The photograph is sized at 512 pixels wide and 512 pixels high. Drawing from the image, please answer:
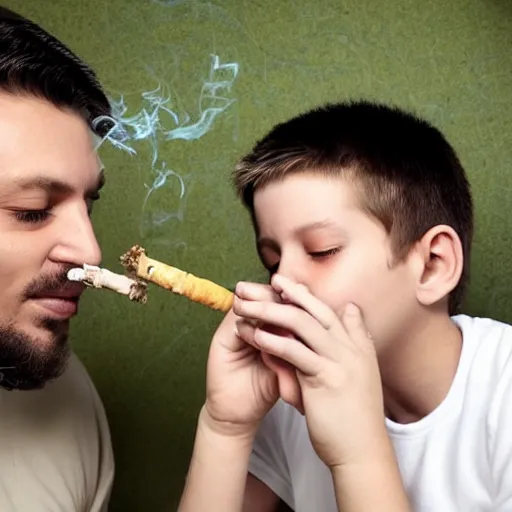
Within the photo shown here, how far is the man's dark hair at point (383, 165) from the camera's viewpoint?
38.6 inches

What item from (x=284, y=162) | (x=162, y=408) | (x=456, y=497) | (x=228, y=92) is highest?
(x=228, y=92)

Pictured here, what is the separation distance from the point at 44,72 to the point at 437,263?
625 mm

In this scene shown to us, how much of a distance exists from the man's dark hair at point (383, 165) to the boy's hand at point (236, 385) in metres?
0.23

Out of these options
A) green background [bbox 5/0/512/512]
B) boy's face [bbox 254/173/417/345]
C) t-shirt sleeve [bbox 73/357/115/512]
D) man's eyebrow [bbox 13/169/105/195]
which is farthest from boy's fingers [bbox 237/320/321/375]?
green background [bbox 5/0/512/512]

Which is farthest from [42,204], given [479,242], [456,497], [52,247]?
[479,242]

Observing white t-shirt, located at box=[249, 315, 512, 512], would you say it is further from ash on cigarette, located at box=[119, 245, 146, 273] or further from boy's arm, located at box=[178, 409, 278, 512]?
ash on cigarette, located at box=[119, 245, 146, 273]

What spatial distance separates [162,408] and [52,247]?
0.61m

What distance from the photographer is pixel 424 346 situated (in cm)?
102

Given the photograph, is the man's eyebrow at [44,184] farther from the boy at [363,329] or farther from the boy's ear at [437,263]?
the boy's ear at [437,263]

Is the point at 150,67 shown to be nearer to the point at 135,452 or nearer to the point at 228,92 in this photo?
the point at 228,92

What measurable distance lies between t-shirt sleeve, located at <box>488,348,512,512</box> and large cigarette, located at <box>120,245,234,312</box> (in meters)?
0.39

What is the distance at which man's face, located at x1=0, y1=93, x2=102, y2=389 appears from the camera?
90 cm

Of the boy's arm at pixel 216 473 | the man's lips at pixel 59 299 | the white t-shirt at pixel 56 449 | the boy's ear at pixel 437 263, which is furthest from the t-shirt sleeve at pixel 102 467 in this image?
the boy's ear at pixel 437 263

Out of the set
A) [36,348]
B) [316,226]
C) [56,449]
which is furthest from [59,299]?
[316,226]
